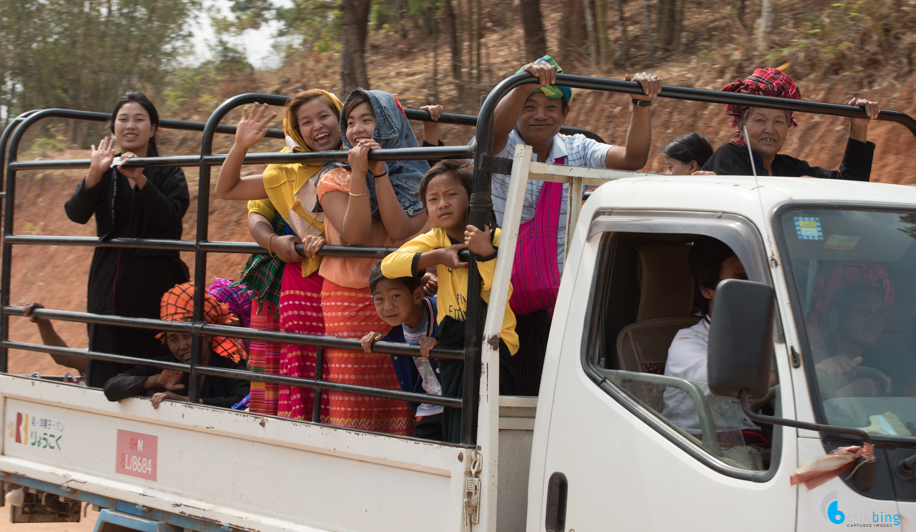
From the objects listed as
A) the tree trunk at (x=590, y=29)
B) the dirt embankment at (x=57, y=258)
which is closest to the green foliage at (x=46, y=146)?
the dirt embankment at (x=57, y=258)

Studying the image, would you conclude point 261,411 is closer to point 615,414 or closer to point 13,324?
point 615,414

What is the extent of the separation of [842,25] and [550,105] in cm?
505

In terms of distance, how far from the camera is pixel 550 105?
314cm

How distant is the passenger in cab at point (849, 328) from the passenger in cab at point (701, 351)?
14 cm

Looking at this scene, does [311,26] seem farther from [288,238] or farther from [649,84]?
[649,84]

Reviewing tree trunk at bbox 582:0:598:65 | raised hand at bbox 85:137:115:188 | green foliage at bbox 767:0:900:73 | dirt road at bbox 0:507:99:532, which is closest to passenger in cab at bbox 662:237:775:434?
raised hand at bbox 85:137:115:188

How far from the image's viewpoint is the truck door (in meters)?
1.89

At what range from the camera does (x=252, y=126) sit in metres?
3.32

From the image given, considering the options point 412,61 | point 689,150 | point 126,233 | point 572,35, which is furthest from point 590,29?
point 126,233

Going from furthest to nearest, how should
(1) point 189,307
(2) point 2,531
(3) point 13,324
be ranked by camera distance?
(3) point 13,324, (2) point 2,531, (1) point 189,307

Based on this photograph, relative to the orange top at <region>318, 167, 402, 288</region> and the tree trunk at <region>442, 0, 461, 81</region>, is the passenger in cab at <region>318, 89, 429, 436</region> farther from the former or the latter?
the tree trunk at <region>442, 0, 461, 81</region>

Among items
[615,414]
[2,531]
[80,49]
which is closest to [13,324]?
[80,49]

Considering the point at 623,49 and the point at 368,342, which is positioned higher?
the point at 623,49

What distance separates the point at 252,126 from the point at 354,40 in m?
6.46
